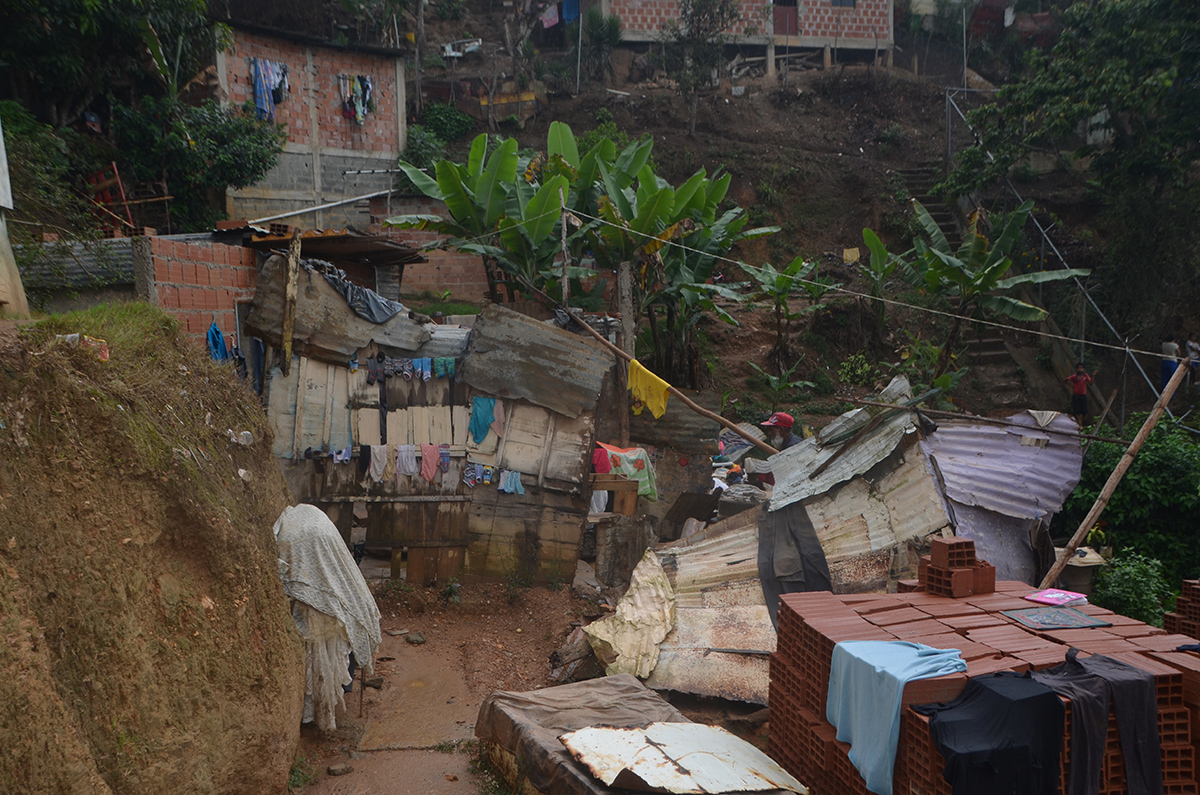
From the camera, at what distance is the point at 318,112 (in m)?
18.9

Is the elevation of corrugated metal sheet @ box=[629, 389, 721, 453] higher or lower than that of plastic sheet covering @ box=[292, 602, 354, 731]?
higher

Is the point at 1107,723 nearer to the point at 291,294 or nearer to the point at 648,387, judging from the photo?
the point at 648,387

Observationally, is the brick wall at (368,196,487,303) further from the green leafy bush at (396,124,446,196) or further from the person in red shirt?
the person in red shirt

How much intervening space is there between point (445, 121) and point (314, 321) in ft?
54.9

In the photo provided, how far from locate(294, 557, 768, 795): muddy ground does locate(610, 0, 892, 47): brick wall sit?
2440 centimetres

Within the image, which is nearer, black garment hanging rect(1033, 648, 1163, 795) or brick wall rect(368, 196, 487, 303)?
black garment hanging rect(1033, 648, 1163, 795)

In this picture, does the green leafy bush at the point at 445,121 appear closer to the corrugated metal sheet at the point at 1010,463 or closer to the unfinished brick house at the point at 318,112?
the unfinished brick house at the point at 318,112

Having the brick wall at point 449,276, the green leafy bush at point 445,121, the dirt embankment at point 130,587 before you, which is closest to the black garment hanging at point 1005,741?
the dirt embankment at point 130,587

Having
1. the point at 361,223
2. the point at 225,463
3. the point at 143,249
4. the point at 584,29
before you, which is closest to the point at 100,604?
the point at 225,463

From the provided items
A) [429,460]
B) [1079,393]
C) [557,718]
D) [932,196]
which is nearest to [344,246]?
[429,460]

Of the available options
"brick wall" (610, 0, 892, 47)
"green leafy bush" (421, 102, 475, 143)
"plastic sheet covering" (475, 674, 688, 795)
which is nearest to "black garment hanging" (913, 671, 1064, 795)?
"plastic sheet covering" (475, 674, 688, 795)

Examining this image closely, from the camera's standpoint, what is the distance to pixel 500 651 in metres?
7.78

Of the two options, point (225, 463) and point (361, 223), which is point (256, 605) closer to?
point (225, 463)

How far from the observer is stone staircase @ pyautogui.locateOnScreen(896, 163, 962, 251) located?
20.6m
